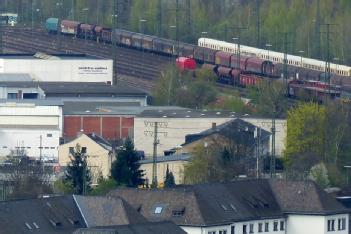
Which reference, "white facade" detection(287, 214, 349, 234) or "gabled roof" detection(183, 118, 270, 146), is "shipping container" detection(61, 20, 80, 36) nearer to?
"gabled roof" detection(183, 118, 270, 146)

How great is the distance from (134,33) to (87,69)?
16.2m

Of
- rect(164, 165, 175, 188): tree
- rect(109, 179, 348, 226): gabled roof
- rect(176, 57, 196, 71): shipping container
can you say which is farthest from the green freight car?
rect(109, 179, 348, 226): gabled roof

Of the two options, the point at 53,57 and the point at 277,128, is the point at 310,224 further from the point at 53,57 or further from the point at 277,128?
the point at 53,57

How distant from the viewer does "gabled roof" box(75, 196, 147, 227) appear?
153 feet

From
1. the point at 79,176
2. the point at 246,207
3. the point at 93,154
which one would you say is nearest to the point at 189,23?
the point at 93,154

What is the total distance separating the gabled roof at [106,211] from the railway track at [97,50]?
122 ft

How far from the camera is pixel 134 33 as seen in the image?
3900 inches

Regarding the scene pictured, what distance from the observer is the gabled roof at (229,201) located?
49062mm

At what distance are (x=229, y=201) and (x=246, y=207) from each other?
0.51 metres

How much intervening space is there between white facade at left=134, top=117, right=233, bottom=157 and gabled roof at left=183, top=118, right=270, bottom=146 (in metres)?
1.04

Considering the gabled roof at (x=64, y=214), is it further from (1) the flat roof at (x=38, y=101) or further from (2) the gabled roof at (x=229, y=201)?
(1) the flat roof at (x=38, y=101)

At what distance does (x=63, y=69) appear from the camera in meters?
83.2

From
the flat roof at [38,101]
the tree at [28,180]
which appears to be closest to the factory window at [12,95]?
the flat roof at [38,101]

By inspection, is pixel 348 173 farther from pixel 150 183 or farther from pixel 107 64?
pixel 107 64
